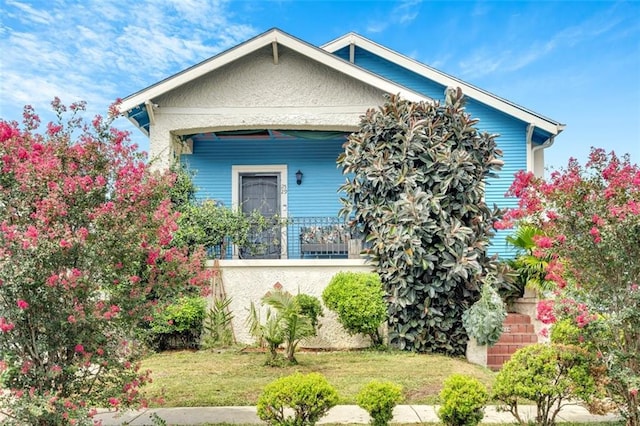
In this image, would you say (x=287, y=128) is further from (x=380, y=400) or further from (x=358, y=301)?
(x=380, y=400)

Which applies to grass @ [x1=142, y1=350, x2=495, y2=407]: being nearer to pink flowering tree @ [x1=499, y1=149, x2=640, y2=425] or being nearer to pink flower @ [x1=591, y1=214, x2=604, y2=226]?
pink flowering tree @ [x1=499, y1=149, x2=640, y2=425]

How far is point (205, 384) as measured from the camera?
7.20 m

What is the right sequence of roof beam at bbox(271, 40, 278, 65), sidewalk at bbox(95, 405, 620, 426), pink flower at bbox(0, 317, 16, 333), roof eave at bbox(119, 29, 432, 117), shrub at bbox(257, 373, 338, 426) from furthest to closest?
roof beam at bbox(271, 40, 278, 65) → roof eave at bbox(119, 29, 432, 117) → sidewalk at bbox(95, 405, 620, 426) → shrub at bbox(257, 373, 338, 426) → pink flower at bbox(0, 317, 16, 333)

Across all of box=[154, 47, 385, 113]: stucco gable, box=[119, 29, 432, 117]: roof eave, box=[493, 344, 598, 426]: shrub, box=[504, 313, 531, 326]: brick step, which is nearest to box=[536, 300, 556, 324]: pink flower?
box=[493, 344, 598, 426]: shrub

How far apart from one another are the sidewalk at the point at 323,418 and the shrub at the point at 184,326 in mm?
3451

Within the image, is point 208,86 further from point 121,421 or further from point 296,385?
point 296,385

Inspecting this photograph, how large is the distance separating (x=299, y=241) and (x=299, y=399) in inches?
311

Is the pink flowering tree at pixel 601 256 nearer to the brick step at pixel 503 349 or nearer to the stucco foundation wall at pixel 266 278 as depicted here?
the brick step at pixel 503 349

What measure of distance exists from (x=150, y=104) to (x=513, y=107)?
8.95m

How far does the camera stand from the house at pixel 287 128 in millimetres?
11117

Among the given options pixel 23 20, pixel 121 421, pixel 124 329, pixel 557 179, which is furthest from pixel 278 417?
pixel 23 20

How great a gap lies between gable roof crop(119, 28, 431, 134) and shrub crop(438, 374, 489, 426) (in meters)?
7.36

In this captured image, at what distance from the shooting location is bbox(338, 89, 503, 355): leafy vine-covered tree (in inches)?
364

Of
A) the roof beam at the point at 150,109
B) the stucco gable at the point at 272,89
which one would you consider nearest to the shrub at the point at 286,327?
the stucco gable at the point at 272,89
